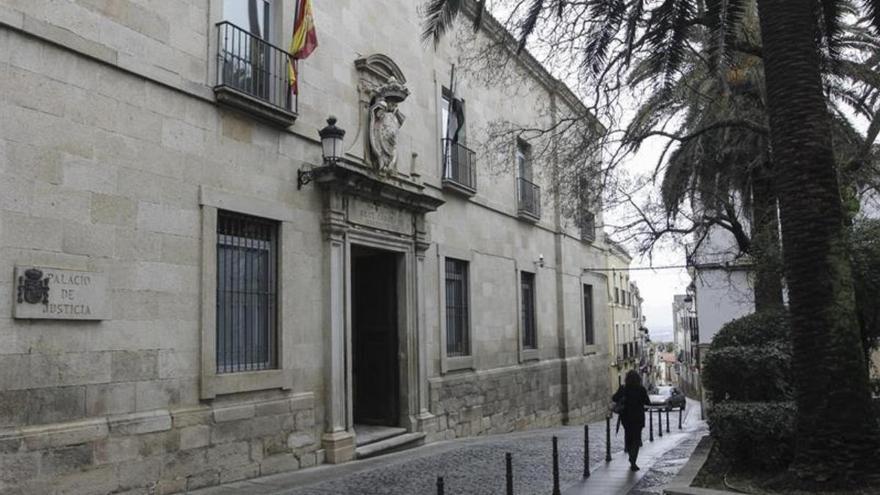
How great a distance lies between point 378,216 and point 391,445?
11.8 ft

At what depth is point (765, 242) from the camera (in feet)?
40.8

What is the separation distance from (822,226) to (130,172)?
22.5ft

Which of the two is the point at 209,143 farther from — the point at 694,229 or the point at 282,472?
the point at 694,229

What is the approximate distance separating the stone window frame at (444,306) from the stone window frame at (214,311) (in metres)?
4.72

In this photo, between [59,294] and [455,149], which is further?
[455,149]

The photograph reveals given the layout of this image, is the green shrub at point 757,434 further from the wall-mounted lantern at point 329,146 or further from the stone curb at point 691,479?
the wall-mounted lantern at point 329,146

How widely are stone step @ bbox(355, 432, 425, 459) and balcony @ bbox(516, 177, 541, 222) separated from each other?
7357 millimetres

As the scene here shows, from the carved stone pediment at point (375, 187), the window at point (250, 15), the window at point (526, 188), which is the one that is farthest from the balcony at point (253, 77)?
the window at point (526, 188)

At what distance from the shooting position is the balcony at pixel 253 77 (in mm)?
9078

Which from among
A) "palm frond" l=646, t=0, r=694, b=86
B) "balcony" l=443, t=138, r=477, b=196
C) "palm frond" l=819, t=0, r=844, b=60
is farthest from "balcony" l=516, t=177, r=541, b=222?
"palm frond" l=819, t=0, r=844, b=60

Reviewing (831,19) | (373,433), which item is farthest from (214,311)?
(831,19)

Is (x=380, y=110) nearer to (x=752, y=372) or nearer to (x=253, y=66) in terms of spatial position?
(x=253, y=66)

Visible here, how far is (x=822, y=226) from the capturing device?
696cm

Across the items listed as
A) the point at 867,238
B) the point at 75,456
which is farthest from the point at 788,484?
the point at 75,456
